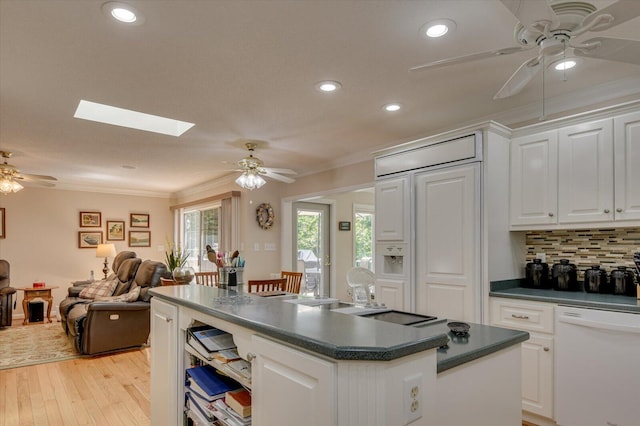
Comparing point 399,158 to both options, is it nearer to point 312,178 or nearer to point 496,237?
point 496,237

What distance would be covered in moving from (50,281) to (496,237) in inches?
290

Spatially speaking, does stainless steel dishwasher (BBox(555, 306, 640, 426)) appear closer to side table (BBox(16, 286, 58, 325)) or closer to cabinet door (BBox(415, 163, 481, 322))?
cabinet door (BBox(415, 163, 481, 322))

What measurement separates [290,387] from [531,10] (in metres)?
1.53

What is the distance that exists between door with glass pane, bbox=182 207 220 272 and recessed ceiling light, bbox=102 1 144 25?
5008 mm

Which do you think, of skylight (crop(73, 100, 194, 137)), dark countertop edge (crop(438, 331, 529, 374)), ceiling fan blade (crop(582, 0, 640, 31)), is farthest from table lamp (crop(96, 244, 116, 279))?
ceiling fan blade (crop(582, 0, 640, 31))

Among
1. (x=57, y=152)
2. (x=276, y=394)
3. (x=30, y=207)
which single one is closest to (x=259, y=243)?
(x=57, y=152)

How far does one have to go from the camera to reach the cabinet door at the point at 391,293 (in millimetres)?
3517

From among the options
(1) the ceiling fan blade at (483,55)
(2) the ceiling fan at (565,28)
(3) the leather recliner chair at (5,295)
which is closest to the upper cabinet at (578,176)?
(2) the ceiling fan at (565,28)

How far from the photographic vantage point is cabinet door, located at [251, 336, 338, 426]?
0.96 metres

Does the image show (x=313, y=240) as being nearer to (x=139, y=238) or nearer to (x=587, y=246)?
(x=139, y=238)

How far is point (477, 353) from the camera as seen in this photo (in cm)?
124

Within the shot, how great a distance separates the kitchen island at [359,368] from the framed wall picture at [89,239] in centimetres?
674

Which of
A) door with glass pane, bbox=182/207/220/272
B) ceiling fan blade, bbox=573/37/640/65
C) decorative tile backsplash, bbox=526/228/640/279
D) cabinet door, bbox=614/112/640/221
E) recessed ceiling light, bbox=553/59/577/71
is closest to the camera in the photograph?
ceiling fan blade, bbox=573/37/640/65

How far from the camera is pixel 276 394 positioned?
45.5 inches
